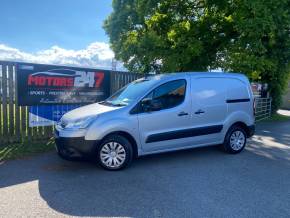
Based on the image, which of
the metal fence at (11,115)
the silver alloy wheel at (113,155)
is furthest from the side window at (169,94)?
the metal fence at (11,115)

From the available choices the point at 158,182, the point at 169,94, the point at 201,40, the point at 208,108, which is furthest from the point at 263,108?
the point at 158,182

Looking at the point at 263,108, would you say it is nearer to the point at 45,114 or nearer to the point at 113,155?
the point at 45,114

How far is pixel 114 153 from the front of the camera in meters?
5.84

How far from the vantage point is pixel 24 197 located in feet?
15.0

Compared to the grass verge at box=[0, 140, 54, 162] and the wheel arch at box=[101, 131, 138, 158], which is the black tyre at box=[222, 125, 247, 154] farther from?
the grass verge at box=[0, 140, 54, 162]

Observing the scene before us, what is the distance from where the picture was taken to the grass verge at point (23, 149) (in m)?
6.89

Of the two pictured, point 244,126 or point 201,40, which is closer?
point 244,126

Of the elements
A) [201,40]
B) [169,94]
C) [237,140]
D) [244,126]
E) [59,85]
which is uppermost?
[201,40]

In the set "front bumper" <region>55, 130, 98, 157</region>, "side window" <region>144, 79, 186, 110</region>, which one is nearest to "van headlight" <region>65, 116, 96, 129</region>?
"front bumper" <region>55, 130, 98, 157</region>

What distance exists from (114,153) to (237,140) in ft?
10.7

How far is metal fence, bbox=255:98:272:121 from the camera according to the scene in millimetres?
15335

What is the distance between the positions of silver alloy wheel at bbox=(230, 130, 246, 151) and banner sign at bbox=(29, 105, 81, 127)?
4.65 metres

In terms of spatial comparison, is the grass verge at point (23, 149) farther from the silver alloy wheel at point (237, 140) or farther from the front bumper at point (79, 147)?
the silver alloy wheel at point (237, 140)

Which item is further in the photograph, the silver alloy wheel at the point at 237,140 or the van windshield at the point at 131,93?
the silver alloy wheel at the point at 237,140
